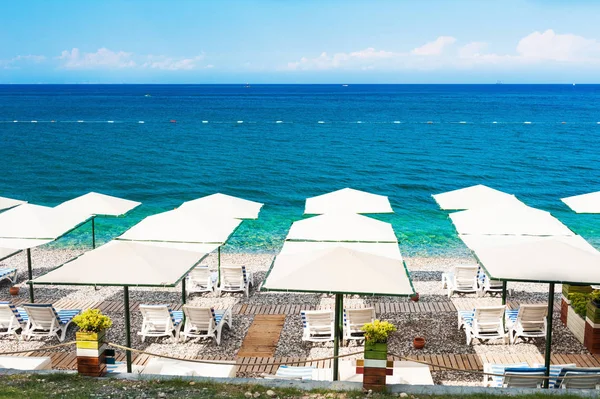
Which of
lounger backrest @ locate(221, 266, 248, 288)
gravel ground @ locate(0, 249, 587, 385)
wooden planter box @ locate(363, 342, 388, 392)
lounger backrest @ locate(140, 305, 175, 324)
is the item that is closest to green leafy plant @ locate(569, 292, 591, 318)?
gravel ground @ locate(0, 249, 587, 385)

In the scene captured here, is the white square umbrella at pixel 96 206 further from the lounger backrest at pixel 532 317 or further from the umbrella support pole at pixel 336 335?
the lounger backrest at pixel 532 317

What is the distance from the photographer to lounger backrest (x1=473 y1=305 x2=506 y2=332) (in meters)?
11.5

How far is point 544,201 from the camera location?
34.8m

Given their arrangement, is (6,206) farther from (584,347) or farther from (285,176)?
(285,176)

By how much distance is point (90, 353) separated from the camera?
8547 millimetres

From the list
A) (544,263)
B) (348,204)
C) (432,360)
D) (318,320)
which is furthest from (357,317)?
(348,204)

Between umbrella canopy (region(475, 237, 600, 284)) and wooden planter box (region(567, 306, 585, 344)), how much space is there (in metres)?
2.70

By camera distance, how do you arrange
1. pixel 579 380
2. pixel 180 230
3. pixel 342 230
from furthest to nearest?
pixel 180 230
pixel 342 230
pixel 579 380

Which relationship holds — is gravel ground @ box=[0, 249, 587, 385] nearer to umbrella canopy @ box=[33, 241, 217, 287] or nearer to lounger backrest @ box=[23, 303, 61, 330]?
lounger backrest @ box=[23, 303, 61, 330]

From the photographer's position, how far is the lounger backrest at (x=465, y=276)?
1487 centimetres

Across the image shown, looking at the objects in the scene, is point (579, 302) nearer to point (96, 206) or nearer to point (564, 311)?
point (564, 311)

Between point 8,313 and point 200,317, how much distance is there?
13.9 ft

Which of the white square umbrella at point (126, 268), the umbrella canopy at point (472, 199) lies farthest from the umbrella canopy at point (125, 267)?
the umbrella canopy at point (472, 199)

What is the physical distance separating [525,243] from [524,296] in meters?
6.27
